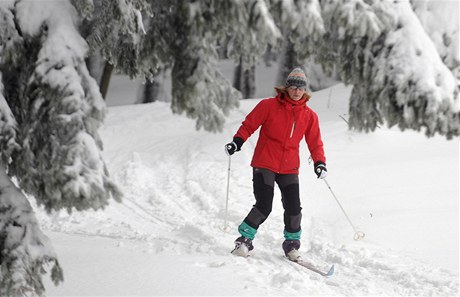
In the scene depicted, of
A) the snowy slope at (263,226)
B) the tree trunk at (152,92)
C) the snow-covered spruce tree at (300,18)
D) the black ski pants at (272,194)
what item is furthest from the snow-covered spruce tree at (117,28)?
the tree trunk at (152,92)

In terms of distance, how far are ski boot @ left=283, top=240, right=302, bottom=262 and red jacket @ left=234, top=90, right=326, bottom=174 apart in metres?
0.86

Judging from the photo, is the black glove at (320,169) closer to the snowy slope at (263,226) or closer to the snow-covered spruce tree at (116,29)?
the snowy slope at (263,226)

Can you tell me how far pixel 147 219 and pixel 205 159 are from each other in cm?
342

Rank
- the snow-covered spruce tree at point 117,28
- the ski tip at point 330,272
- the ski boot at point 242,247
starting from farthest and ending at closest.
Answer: the ski boot at point 242,247
the ski tip at point 330,272
the snow-covered spruce tree at point 117,28

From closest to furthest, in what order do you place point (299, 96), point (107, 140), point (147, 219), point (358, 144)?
point (299, 96) < point (147, 219) < point (358, 144) < point (107, 140)

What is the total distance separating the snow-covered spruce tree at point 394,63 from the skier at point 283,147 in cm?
207

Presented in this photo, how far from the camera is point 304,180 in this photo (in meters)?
10.4

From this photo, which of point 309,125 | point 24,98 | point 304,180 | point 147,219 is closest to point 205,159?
point 304,180

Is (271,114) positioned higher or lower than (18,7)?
lower

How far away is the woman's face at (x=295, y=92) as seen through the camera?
19.2 feet

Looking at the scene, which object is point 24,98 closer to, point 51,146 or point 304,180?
point 51,146

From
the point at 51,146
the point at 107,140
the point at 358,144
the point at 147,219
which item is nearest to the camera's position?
the point at 51,146

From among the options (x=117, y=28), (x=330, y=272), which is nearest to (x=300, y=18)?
(x=117, y=28)

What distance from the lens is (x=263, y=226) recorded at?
27.7ft
